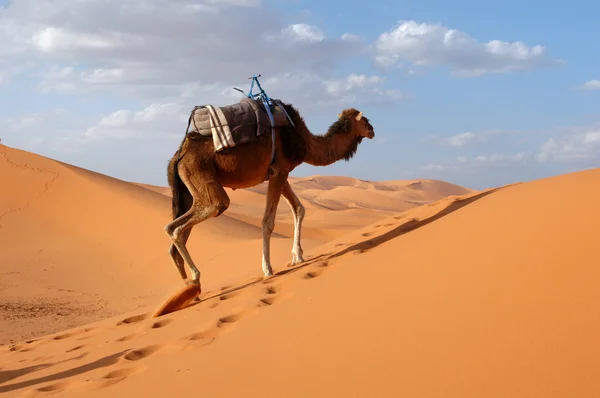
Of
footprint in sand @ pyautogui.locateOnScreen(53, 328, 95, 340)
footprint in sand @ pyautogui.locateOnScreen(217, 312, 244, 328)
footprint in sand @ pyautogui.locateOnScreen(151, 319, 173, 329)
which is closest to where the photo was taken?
footprint in sand @ pyautogui.locateOnScreen(217, 312, 244, 328)

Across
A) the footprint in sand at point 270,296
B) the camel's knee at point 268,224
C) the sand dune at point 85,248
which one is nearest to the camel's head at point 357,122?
the camel's knee at point 268,224

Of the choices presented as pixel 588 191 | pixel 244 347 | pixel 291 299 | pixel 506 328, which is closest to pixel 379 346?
pixel 506 328

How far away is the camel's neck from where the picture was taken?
8.88m

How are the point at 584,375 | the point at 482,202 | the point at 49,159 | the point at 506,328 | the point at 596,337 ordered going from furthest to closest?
the point at 49,159
the point at 482,202
the point at 506,328
the point at 596,337
the point at 584,375

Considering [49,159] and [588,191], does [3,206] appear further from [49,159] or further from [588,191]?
[588,191]

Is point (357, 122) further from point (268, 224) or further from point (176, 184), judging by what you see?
point (176, 184)

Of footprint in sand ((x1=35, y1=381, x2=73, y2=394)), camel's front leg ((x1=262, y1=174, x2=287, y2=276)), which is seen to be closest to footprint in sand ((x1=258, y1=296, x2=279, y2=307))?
footprint in sand ((x1=35, y1=381, x2=73, y2=394))

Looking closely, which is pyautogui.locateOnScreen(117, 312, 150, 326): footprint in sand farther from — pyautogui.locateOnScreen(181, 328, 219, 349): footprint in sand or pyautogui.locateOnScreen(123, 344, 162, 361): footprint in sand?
pyautogui.locateOnScreen(181, 328, 219, 349): footprint in sand

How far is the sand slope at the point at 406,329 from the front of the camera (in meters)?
3.36

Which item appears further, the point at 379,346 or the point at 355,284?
the point at 355,284

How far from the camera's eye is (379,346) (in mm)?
3916

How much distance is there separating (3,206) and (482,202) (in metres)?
15.6

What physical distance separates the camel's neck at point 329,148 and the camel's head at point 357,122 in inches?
5.4

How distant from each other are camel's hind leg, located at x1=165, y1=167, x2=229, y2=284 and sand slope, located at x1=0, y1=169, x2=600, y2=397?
3.95ft
